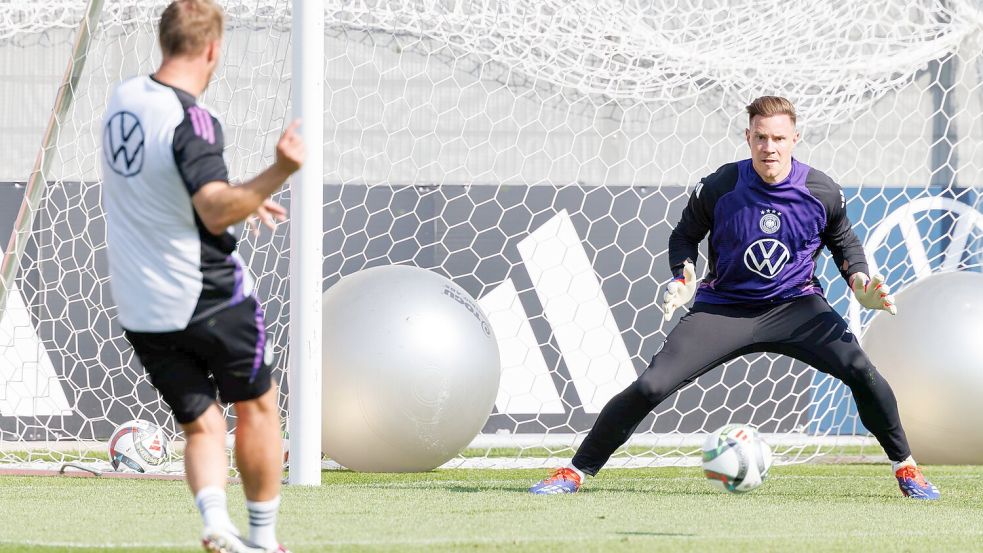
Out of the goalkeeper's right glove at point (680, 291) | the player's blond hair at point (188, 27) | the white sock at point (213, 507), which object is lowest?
the white sock at point (213, 507)

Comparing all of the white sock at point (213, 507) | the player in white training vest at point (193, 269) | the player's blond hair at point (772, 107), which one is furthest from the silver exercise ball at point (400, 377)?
the white sock at point (213, 507)

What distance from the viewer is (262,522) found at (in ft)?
12.7

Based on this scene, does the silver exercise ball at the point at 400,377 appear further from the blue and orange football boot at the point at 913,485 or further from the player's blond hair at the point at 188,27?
the player's blond hair at the point at 188,27

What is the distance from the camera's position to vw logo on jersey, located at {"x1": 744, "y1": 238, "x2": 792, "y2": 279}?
239 inches

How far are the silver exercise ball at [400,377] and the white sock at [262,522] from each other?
3204mm

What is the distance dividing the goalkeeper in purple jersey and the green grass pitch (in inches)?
11.9

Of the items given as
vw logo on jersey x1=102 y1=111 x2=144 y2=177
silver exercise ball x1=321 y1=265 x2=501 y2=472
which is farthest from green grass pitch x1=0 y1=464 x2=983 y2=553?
vw logo on jersey x1=102 y1=111 x2=144 y2=177

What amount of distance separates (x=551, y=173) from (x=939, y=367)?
10.2ft

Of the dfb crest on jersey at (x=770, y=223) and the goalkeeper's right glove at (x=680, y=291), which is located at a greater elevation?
the dfb crest on jersey at (x=770, y=223)

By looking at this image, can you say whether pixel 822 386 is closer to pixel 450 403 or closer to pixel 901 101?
pixel 901 101

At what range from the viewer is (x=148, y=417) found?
8836 millimetres

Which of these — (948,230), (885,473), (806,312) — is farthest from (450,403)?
(948,230)

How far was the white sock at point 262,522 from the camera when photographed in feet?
12.7

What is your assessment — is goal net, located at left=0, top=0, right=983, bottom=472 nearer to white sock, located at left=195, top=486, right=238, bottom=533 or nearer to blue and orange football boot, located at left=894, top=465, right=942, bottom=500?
blue and orange football boot, located at left=894, top=465, right=942, bottom=500
